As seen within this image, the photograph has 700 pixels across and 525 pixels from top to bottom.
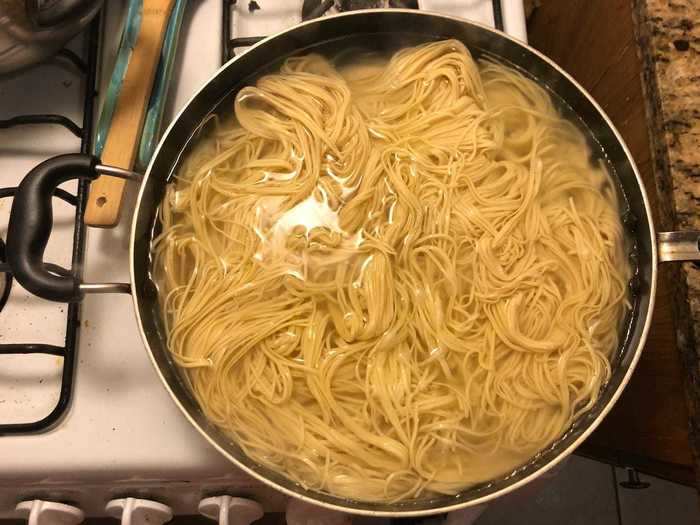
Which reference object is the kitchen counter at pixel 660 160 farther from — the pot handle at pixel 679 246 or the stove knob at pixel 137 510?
the stove knob at pixel 137 510

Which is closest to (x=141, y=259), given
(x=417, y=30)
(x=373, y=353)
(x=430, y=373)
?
(x=373, y=353)

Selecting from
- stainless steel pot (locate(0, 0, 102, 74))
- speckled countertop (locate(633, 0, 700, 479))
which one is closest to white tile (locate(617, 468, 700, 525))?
speckled countertop (locate(633, 0, 700, 479))

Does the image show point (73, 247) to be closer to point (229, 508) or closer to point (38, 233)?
point (38, 233)

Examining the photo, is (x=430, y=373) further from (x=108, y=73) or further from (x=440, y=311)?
(x=108, y=73)

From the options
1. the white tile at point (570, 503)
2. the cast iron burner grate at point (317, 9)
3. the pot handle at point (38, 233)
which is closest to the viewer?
the pot handle at point (38, 233)

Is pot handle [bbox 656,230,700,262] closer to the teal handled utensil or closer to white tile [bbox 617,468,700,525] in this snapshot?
the teal handled utensil

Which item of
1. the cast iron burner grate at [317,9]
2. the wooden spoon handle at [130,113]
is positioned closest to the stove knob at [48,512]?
the wooden spoon handle at [130,113]

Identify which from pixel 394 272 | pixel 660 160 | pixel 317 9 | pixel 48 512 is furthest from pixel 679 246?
pixel 48 512
